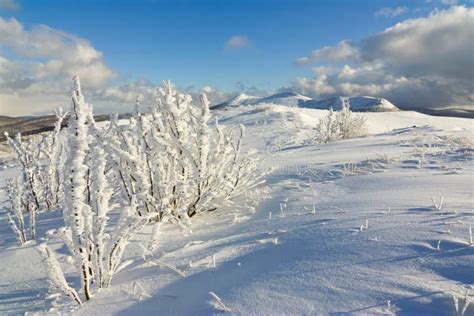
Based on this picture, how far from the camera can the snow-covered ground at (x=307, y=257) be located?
6.89ft

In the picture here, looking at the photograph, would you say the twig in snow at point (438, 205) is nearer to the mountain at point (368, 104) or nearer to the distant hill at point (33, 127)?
the distant hill at point (33, 127)

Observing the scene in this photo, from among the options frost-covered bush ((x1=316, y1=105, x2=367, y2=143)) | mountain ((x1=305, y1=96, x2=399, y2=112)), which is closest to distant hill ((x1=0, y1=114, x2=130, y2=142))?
frost-covered bush ((x1=316, y1=105, x2=367, y2=143))

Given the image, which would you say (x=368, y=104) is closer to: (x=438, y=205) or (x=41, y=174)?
(x=41, y=174)

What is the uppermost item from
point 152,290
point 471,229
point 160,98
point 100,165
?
point 160,98

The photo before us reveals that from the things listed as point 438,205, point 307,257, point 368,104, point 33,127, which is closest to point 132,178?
point 307,257

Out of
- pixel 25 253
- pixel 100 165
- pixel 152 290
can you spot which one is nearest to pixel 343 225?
pixel 152 290

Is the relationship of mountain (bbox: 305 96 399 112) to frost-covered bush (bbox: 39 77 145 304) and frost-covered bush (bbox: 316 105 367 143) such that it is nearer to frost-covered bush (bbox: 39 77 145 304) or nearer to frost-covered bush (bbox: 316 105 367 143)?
frost-covered bush (bbox: 316 105 367 143)

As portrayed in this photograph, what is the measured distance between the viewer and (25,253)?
3.45m

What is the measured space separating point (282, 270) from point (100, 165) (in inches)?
48.7

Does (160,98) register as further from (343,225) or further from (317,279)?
(317,279)

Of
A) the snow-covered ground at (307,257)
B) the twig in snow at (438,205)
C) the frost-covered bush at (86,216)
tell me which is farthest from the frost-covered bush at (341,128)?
the frost-covered bush at (86,216)

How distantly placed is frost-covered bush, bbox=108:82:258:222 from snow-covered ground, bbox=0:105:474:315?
0.23 m

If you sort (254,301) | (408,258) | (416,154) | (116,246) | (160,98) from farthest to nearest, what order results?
(416,154) → (160,98) → (116,246) → (408,258) → (254,301)

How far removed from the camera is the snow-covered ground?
2.10m
